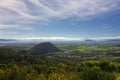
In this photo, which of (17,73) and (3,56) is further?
(3,56)

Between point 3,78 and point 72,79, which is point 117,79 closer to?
point 72,79

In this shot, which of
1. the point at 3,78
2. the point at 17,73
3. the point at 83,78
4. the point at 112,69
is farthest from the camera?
the point at 112,69

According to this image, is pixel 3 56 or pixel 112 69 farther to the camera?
pixel 3 56

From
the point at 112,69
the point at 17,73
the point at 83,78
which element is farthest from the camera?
the point at 112,69

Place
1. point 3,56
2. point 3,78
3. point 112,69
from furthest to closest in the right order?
point 3,56
point 112,69
point 3,78

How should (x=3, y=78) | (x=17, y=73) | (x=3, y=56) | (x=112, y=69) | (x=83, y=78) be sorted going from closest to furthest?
(x=3, y=78), (x=17, y=73), (x=83, y=78), (x=112, y=69), (x=3, y=56)

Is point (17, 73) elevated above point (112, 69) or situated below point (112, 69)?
above

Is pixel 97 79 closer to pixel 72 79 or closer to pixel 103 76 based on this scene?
pixel 103 76

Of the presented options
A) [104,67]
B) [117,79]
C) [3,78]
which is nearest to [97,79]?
[117,79]

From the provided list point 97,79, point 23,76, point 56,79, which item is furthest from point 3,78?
point 97,79
